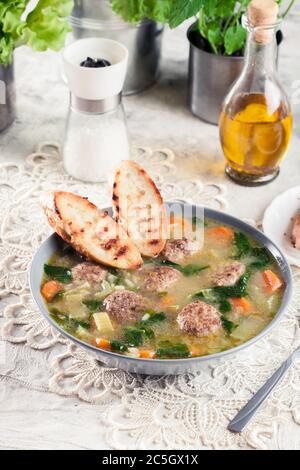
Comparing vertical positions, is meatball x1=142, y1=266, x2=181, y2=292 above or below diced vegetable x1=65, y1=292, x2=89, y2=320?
above

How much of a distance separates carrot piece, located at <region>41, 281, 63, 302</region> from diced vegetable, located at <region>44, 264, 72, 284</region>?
0.02 meters

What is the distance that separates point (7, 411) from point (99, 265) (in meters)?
0.39

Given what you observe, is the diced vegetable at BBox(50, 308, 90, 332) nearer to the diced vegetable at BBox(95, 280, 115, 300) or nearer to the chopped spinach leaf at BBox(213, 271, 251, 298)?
the diced vegetable at BBox(95, 280, 115, 300)

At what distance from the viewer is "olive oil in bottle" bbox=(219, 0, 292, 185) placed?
2.21 meters

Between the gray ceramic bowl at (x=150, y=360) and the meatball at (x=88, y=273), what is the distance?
0.24 ft

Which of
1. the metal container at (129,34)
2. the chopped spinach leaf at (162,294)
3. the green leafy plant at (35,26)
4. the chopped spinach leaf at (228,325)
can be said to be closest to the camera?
the chopped spinach leaf at (228,325)

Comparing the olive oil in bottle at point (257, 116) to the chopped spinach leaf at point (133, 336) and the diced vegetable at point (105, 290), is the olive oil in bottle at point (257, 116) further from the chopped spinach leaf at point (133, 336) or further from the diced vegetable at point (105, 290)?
the chopped spinach leaf at point (133, 336)

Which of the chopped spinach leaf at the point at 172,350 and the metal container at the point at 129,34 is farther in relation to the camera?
the metal container at the point at 129,34

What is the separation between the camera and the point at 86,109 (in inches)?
89.4

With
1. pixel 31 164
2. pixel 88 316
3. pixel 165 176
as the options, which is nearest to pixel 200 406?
pixel 88 316

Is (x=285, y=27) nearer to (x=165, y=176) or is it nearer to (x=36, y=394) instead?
(x=165, y=176)

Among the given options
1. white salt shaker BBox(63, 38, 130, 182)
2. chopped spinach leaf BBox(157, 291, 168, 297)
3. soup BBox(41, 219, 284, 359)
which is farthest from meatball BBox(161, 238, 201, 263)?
white salt shaker BBox(63, 38, 130, 182)

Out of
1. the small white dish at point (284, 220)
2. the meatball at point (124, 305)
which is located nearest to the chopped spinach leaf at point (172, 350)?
the meatball at point (124, 305)

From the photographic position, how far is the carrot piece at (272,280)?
1.78 m
